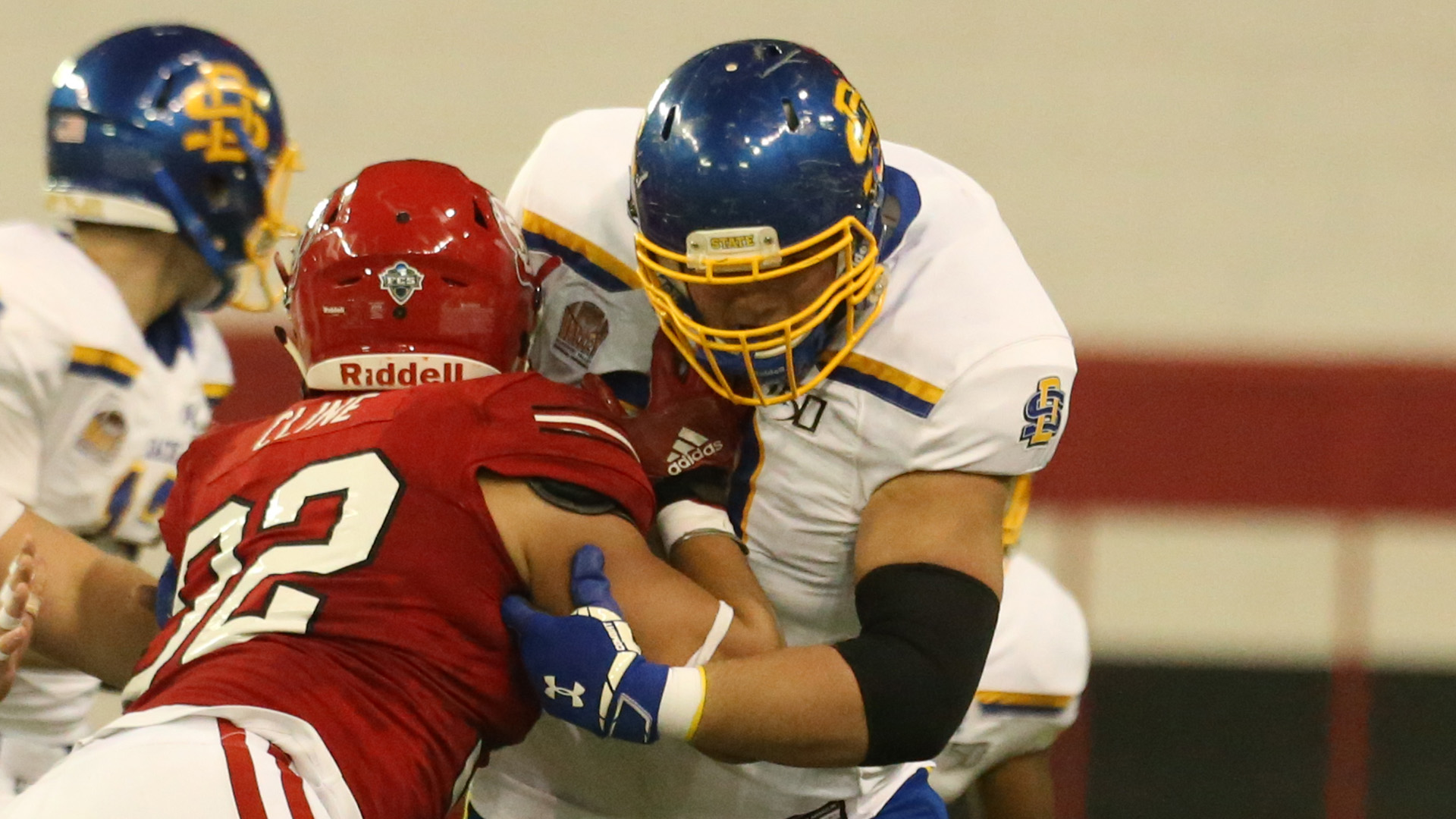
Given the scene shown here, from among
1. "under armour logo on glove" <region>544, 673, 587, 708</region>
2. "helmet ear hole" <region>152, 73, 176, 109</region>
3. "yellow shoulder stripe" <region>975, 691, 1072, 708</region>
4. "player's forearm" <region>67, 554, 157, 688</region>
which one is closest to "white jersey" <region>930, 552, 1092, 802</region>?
"yellow shoulder stripe" <region>975, 691, 1072, 708</region>

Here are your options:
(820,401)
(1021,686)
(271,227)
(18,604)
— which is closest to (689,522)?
(820,401)

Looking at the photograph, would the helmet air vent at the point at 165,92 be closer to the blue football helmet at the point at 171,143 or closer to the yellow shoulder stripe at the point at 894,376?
the blue football helmet at the point at 171,143

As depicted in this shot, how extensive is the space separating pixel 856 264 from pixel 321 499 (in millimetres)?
641

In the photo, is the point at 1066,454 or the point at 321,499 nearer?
the point at 321,499

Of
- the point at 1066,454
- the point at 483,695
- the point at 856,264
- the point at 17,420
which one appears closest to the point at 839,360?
the point at 856,264

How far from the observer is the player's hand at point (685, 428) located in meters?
1.97

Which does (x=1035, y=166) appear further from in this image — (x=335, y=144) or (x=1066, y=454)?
(x=335, y=144)

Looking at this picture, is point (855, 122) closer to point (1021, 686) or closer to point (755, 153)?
point (755, 153)

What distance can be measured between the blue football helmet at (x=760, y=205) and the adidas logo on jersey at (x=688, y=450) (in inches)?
4.0

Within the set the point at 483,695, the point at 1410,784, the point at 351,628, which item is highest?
the point at 351,628

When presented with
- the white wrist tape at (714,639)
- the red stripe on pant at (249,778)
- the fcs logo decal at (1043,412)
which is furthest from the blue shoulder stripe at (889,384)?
the red stripe on pant at (249,778)

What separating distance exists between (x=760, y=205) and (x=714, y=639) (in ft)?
1.55

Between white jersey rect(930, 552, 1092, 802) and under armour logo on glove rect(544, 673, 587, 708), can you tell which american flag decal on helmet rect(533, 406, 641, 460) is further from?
white jersey rect(930, 552, 1092, 802)

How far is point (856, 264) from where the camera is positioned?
1839 millimetres
